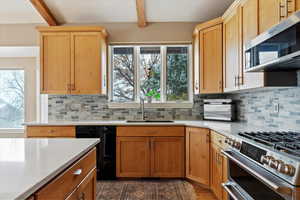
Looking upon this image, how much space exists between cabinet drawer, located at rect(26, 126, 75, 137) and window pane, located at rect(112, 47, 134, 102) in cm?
100

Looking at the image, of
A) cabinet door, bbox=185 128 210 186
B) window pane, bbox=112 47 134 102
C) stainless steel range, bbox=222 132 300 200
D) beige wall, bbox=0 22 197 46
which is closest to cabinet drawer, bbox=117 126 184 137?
cabinet door, bbox=185 128 210 186

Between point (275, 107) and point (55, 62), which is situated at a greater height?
point (55, 62)

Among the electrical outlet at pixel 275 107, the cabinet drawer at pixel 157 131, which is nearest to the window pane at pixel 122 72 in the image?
the cabinet drawer at pixel 157 131

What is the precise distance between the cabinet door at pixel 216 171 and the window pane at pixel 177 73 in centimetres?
145

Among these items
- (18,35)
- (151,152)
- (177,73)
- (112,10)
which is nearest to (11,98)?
(18,35)

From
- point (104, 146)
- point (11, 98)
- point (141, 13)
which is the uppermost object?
point (141, 13)

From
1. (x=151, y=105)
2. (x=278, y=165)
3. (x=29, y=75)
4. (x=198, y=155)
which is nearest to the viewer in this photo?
(x=278, y=165)

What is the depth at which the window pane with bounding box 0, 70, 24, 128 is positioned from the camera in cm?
441

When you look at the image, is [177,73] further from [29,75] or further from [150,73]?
[29,75]

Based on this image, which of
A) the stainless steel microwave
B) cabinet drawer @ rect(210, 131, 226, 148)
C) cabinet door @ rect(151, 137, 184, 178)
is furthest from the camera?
cabinet door @ rect(151, 137, 184, 178)

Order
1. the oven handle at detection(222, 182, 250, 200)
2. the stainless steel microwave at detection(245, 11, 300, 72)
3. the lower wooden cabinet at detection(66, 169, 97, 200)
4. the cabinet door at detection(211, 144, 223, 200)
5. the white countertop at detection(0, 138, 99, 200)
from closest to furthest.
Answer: the white countertop at detection(0, 138, 99, 200), the lower wooden cabinet at detection(66, 169, 97, 200), the stainless steel microwave at detection(245, 11, 300, 72), the oven handle at detection(222, 182, 250, 200), the cabinet door at detection(211, 144, 223, 200)

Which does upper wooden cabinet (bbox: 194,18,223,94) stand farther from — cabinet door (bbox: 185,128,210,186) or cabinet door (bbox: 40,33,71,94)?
cabinet door (bbox: 40,33,71,94)

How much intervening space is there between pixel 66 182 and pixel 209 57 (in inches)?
105

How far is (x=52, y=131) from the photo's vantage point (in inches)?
130
